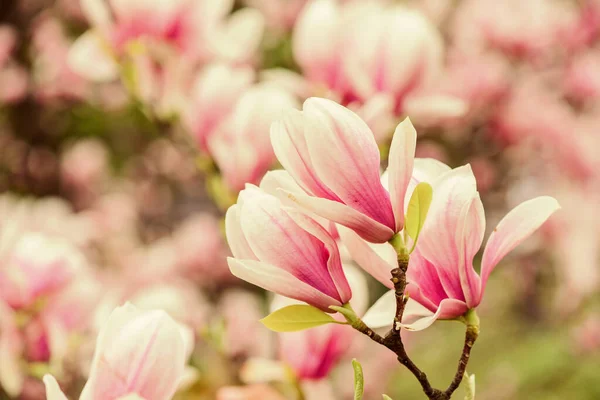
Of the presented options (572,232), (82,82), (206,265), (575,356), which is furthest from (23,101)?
(575,356)

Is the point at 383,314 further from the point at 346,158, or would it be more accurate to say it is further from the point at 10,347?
the point at 10,347

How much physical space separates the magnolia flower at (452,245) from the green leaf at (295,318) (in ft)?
0.14

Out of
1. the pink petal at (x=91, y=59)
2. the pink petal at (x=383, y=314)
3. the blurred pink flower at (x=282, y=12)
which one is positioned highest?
the pink petal at (x=383, y=314)

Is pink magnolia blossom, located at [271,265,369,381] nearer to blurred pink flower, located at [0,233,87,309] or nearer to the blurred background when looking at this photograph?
the blurred background

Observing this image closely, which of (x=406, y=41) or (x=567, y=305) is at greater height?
(x=406, y=41)

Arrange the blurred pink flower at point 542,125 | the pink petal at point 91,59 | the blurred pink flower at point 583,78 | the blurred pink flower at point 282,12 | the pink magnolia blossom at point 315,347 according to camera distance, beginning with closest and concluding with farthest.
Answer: the pink magnolia blossom at point 315,347, the pink petal at point 91,59, the blurred pink flower at point 542,125, the blurred pink flower at point 583,78, the blurred pink flower at point 282,12

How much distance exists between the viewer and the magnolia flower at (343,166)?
405mm

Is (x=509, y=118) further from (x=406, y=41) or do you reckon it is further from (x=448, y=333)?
(x=448, y=333)

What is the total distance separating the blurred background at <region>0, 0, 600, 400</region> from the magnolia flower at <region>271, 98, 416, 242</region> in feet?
0.86

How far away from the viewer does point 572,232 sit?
1.83 meters

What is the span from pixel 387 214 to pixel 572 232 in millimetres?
1556

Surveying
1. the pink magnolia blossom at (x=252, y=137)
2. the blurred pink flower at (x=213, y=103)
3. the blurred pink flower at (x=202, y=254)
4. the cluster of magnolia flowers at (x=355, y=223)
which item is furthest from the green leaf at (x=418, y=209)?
the blurred pink flower at (x=202, y=254)

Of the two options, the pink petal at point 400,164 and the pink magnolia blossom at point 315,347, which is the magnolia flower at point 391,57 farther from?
the pink petal at point 400,164

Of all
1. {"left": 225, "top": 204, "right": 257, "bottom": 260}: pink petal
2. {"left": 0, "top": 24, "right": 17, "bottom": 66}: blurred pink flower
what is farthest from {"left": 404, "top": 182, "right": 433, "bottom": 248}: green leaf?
{"left": 0, "top": 24, "right": 17, "bottom": 66}: blurred pink flower
